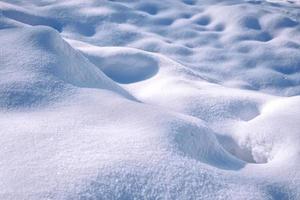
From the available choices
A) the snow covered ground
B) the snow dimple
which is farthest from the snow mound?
the snow dimple

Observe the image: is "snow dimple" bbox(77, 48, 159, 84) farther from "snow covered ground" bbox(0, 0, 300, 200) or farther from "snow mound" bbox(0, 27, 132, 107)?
"snow mound" bbox(0, 27, 132, 107)

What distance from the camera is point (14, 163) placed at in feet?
3.83

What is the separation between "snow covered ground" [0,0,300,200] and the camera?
116 cm

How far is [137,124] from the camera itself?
4.93 ft

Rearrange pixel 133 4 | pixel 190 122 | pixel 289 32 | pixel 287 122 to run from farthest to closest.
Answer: pixel 133 4
pixel 289 32
pixel 287 122
pixel 190 122

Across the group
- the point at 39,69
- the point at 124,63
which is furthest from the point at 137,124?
the point at 124,63

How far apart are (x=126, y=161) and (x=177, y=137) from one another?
0.30 metres

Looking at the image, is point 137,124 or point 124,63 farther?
point 124,63

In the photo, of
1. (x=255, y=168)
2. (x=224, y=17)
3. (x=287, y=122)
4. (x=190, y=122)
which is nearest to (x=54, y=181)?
(x=190, y=122)

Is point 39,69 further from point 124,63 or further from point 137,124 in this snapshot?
point 124,63

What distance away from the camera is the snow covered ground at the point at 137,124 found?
116 cm

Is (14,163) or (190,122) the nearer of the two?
(14,163)

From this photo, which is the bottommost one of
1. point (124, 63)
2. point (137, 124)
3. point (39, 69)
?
point (124, 63)

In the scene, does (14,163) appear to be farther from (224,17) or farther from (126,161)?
(224,17)
